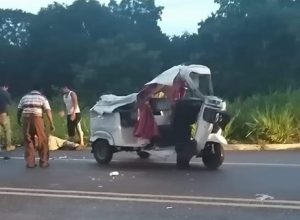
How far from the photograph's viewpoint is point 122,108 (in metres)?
13.7

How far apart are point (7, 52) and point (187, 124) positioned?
5435 cm

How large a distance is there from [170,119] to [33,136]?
271 cm

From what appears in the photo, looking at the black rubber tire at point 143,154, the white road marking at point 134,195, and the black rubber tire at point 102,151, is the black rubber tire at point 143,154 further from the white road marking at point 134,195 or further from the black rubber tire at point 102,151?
the white road marking at point 134,195

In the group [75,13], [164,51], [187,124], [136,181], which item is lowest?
[136,181]

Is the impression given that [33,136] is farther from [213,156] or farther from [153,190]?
[153,190]

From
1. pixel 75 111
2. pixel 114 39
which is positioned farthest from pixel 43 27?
pixel 75 111

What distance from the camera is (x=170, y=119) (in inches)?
516

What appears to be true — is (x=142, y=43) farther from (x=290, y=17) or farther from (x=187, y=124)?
(x=187, y=124)

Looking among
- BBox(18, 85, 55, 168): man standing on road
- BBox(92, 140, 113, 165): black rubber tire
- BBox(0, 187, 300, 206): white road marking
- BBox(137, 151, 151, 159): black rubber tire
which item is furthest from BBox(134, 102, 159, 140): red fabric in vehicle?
BBox(0, 187, 300, 206): white road marking

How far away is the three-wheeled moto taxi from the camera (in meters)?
12.5

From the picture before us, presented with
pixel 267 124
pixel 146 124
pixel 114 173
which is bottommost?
pixel 114 173

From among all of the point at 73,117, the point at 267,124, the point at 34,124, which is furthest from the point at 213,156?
the point at 73,117

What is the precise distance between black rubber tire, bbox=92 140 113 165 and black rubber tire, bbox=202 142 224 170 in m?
1.99

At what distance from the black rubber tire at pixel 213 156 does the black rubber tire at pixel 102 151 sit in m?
1.99
